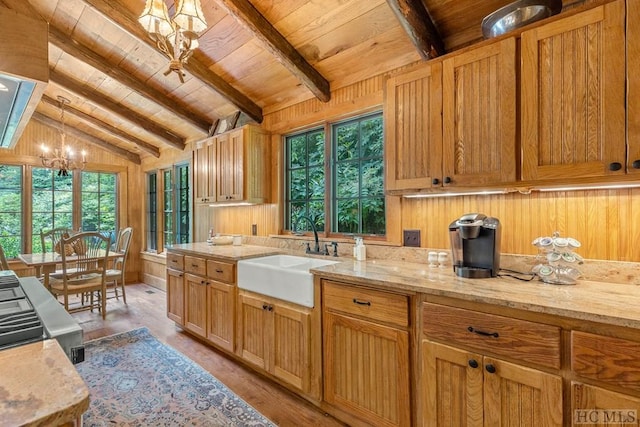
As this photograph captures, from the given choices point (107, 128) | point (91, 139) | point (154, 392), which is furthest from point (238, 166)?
point (91, 139)

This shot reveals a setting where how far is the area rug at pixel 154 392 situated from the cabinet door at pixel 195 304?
0.85ft

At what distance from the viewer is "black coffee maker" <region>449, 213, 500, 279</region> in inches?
64.9

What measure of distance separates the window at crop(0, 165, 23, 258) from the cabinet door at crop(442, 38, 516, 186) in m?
6.25

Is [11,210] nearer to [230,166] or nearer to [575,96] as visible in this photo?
[230,166]

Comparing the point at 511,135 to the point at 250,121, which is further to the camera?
the point at 250,121

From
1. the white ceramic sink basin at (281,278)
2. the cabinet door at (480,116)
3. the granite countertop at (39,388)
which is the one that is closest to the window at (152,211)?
the white ceramic sink basin at (281,278)

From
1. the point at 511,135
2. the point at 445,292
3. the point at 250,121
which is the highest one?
the point at 250,121

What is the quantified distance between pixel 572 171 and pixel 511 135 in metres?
0.30

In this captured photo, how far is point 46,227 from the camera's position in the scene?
17.1 ft

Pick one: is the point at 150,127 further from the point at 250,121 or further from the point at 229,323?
the point at 229,323

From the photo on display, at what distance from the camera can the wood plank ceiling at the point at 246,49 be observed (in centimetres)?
205

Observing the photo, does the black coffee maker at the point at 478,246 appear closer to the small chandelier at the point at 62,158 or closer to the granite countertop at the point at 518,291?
the granite countertop at the point at 518,291

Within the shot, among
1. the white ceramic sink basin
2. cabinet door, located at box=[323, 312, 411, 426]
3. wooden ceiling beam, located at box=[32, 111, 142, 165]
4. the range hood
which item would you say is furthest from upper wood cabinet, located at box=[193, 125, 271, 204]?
wooden ceiling beam, located at box=[32, 111, 142, 165]

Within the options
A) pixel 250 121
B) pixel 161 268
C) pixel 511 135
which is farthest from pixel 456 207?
pixel 161 268
